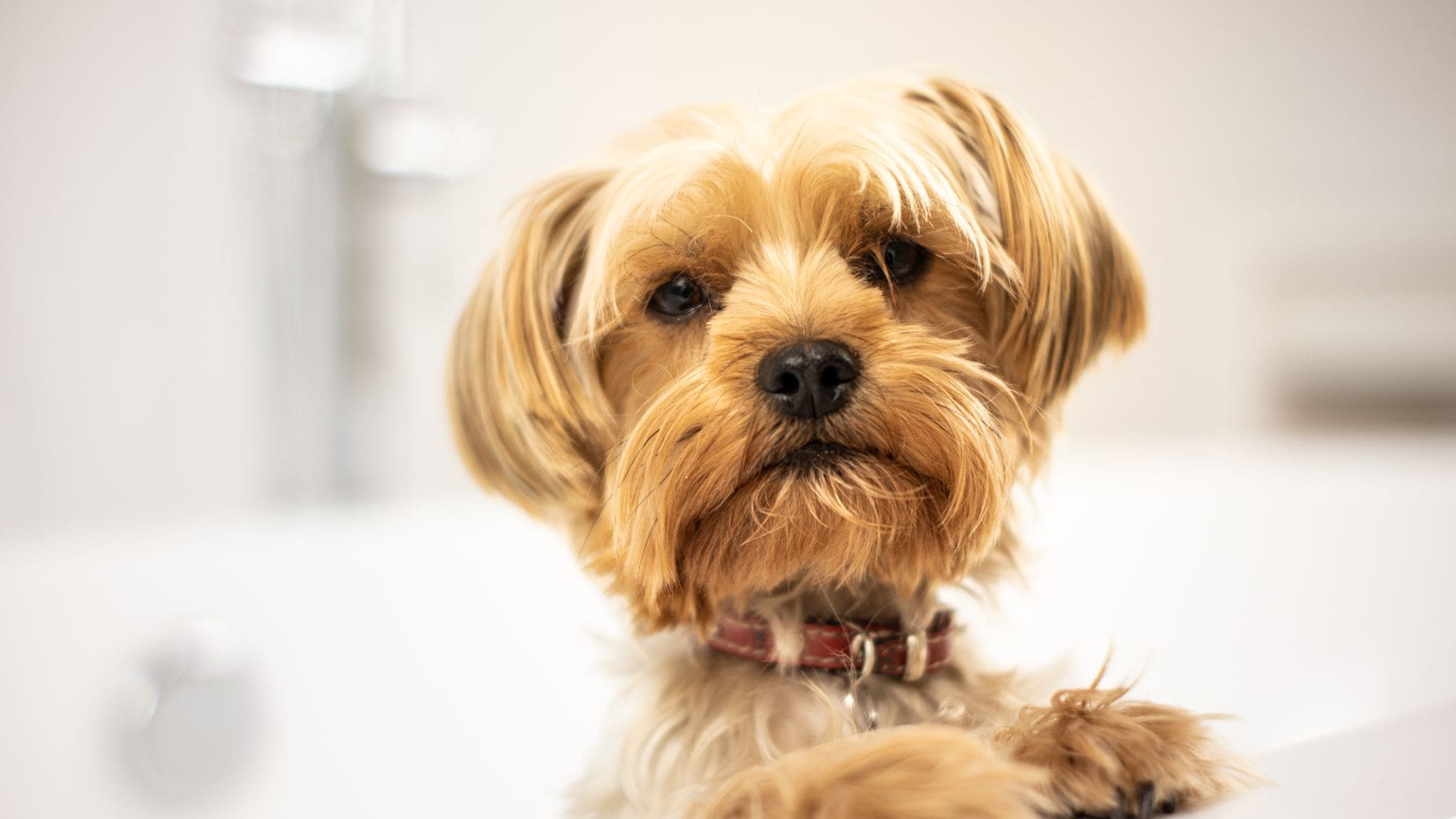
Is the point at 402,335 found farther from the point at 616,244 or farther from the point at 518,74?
the point at 616,244

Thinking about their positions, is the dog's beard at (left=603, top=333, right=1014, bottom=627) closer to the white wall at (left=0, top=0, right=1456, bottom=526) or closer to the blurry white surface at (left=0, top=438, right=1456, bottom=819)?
the blurry white surface at (left=0, top=438, right=1456, bottom=819)

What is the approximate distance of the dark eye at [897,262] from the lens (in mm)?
1143

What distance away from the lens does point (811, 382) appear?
38.0 inches

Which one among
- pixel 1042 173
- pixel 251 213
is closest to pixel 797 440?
pixel 1042 173

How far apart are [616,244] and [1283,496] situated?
81.4 inches

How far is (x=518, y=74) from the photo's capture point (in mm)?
3184

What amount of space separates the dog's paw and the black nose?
0.33 m

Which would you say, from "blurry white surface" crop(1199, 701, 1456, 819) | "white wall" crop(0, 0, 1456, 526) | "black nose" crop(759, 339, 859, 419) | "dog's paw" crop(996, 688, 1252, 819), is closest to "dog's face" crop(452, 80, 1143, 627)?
"black nose" crop(759, 339, 859, 419)

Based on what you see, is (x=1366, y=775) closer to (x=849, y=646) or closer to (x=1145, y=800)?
(x=1145, y=800)

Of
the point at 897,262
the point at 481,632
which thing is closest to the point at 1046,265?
the point at 897,262

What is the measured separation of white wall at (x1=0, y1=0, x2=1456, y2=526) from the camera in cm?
277

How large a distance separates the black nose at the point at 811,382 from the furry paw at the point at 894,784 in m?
0.29

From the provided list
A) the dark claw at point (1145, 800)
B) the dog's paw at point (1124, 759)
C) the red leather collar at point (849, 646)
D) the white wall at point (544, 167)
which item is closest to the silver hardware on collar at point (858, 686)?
the red leather collar at point (849, 646)

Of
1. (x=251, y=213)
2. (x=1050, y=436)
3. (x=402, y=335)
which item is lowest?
(x=402, y=335)
